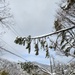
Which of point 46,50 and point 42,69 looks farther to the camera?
point 42,69

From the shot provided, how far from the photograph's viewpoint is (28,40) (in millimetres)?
6727

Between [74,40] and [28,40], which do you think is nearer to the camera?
[28,40]

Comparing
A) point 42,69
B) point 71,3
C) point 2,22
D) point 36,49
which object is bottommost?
point 36,49

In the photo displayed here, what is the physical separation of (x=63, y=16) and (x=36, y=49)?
18.8ft

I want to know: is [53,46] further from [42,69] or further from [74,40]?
[42,69]

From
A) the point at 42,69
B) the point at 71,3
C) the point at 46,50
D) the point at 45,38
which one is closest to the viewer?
the point at 71,3

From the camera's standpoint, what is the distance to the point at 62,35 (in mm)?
6531

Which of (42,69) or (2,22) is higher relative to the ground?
(2,22)

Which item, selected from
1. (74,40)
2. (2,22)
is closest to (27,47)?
(74,40)

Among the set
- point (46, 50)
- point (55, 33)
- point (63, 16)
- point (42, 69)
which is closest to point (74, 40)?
point (46, 50)

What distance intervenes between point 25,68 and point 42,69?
813 cm

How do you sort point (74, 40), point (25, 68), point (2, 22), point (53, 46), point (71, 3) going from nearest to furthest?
point (71, 3)
point (53, 46)
point (74, 40)
point (25, 68)
point (2, 22)

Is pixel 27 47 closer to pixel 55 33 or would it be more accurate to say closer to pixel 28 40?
pixel 28 40

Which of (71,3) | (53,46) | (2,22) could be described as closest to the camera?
(71,3)
